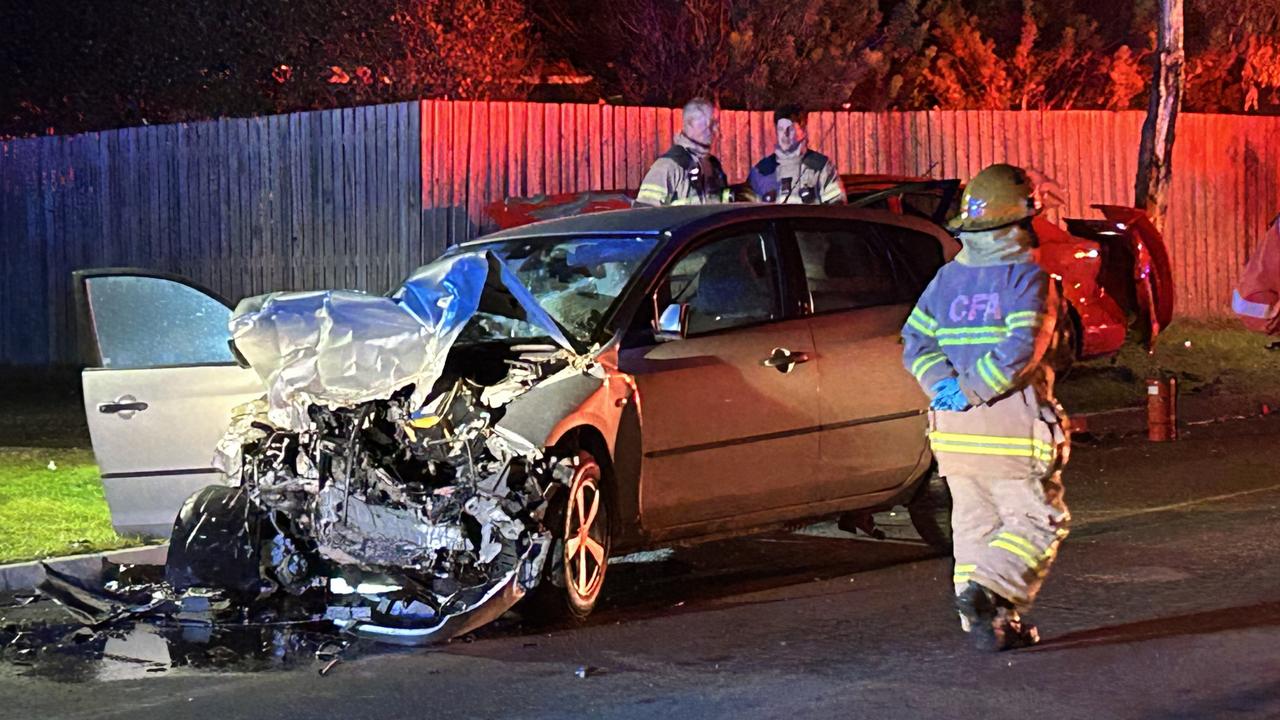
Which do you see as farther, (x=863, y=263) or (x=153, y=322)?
(x=863, y=263)

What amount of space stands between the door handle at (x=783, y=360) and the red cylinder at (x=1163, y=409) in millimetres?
5484

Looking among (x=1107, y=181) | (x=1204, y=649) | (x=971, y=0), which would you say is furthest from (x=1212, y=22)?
(x=1204, y=649)

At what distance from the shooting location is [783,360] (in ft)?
26.0

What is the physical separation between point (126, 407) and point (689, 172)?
399 cm

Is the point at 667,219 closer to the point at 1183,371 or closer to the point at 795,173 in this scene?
the point at 795,173

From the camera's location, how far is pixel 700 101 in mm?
10719

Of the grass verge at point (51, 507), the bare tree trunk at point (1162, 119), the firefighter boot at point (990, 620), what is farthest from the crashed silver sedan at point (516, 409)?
the bare tree trunk at point (1162, 119)

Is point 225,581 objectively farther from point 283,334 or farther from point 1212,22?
point 1212,22

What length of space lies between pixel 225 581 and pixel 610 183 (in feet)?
32.6

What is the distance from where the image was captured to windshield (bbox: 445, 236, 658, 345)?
764 cm

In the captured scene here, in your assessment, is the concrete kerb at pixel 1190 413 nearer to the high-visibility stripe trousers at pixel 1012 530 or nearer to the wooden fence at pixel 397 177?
the wooden fence at pixel 397 177

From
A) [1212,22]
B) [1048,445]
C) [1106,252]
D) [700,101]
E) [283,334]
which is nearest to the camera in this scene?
[1048,445]

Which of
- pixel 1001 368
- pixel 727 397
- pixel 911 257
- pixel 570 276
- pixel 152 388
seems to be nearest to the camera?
pixel 1001 368

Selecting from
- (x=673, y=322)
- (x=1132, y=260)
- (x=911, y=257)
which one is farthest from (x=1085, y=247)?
(x=673, y=322)
